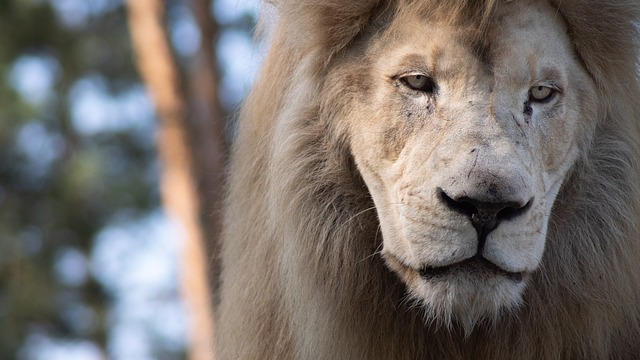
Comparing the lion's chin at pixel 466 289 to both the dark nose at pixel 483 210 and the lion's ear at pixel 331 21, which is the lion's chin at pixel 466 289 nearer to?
the dark nose at pixel 483 210

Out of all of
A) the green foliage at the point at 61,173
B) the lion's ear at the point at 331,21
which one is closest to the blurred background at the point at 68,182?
the green foliage at the point at 61,173

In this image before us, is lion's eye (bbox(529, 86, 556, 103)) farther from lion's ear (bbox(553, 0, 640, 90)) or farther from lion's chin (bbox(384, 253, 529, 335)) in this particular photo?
lion's chin (bbox(384, 253, 529, 335))

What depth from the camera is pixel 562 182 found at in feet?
10.6

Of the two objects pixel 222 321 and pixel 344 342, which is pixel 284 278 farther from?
pixel 222 321

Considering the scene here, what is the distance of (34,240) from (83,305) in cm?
147

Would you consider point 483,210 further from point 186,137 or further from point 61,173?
point 61,173

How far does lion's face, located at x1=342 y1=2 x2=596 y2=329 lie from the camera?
2859 mm

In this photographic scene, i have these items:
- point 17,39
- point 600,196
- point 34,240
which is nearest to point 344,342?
point 600,196

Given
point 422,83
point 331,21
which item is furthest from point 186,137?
point 422,83

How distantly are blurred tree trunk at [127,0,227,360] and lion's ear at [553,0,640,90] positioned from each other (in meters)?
6.80

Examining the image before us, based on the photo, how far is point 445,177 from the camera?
113 inches

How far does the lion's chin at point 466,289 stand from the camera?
2.91 m

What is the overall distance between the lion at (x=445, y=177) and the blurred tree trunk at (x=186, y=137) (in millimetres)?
6487

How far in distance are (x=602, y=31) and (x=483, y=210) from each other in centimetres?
85
